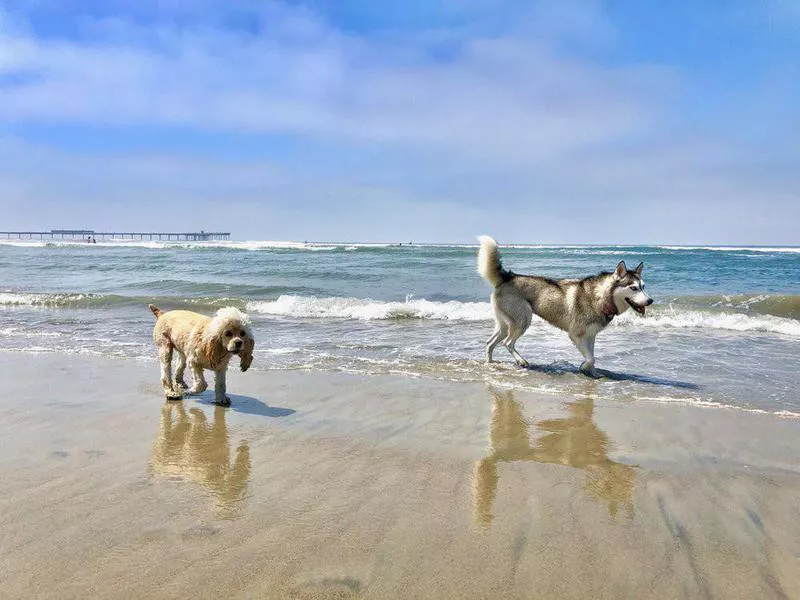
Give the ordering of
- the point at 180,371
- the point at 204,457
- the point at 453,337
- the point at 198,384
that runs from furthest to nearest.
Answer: the point at 453,337 → the point at 180,371 → the point at 198,384 → the point at 204,457

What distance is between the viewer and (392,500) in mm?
3346

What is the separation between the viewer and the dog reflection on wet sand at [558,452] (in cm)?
348

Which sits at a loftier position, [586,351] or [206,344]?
[206,344]

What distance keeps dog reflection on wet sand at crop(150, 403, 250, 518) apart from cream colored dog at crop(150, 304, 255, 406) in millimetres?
631

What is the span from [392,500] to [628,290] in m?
6.02

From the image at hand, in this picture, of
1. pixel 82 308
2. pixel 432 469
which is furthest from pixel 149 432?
pixel 82 308

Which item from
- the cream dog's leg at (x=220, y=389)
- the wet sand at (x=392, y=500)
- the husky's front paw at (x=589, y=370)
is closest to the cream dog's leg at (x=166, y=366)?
the wet sand at (x=392, y=500)

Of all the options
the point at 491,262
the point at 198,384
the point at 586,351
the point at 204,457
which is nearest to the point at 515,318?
the point at 491,262

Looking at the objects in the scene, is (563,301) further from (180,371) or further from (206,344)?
(180,371)

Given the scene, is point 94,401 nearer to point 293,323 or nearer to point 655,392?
point 655,392

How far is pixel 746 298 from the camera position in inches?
754

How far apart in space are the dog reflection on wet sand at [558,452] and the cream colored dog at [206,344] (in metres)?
2.65

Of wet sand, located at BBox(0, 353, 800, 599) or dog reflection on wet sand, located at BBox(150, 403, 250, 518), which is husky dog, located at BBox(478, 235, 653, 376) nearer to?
wet sand, located at BBox(0, 353, 800, 599)

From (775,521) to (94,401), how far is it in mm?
5743
